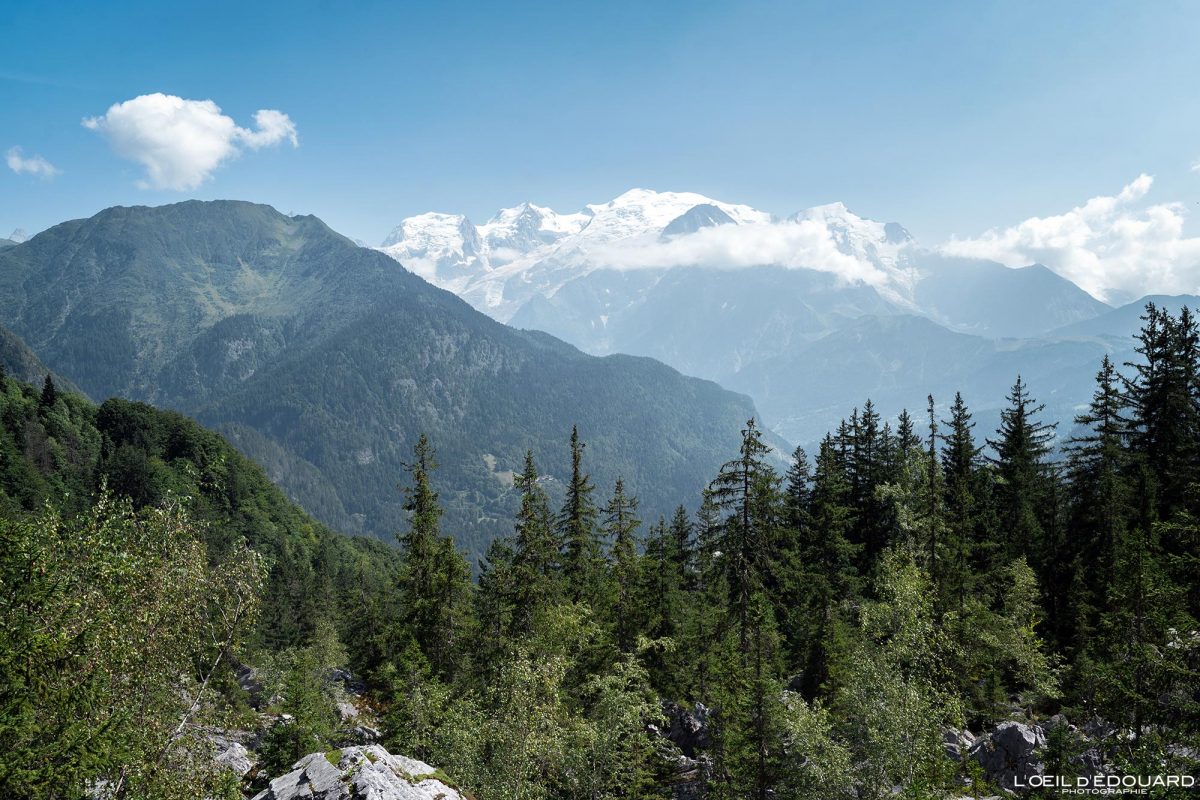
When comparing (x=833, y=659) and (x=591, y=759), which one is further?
(x=833, y=659)

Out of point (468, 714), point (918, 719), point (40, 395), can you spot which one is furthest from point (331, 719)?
point (40, 395)

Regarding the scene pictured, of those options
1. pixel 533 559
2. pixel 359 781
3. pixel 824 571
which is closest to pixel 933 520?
pixel 824 571

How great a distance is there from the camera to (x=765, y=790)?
93.4 ft

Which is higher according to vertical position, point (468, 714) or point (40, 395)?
point (40, 395)

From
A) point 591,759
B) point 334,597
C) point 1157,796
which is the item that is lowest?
point 334,597

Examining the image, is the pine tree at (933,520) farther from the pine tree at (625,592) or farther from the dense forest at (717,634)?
the pine tree at (625,592)

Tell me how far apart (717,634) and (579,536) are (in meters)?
12.3

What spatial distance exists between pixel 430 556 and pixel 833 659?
84.5 ft

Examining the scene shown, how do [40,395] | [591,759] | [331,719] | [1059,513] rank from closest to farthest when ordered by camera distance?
[591,759] < [331,719] < [1059,513] < [40,395]

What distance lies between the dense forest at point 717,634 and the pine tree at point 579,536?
22cm

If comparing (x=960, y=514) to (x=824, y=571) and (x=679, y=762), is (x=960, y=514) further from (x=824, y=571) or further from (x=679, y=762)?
(x=679, y=762)

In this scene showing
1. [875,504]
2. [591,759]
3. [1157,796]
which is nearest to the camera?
[1157,796]

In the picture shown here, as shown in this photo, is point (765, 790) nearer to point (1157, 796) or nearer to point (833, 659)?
point (833, 659)

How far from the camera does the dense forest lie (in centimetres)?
1625
